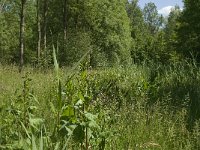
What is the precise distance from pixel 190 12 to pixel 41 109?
3958cm

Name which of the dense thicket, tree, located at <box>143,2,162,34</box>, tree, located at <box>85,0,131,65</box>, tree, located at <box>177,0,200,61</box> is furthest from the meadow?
tree, located at <box>143,2,162,34</box>

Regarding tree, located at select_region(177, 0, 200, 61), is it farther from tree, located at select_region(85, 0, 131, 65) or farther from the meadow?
the meadow

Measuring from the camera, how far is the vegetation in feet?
8.66

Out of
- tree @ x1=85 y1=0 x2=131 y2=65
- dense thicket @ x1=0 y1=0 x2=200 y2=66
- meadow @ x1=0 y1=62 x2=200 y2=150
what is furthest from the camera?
tree @ x1=85 y1=0 x2=131 y2=65

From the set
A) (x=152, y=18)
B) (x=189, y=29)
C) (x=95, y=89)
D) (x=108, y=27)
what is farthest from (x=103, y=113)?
(x=152, y=18)

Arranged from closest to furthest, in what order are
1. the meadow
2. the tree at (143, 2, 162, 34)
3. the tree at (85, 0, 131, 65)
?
the meadow → the tree at (85, 0, 131, 65) → the tree at (143, 2, 162, 34)

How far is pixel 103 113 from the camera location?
366 cm

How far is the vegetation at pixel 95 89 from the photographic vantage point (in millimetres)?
2641

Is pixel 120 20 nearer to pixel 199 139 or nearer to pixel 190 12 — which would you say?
pixel 190 12

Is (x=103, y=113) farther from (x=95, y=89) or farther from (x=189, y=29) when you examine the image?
(x=189, y=29)

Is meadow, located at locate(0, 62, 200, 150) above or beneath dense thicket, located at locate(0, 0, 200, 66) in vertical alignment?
beneath

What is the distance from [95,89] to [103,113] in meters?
3.94

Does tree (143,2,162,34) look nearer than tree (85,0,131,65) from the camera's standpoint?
No

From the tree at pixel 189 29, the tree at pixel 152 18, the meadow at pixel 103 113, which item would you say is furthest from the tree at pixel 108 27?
the tree at pixel 152 18
